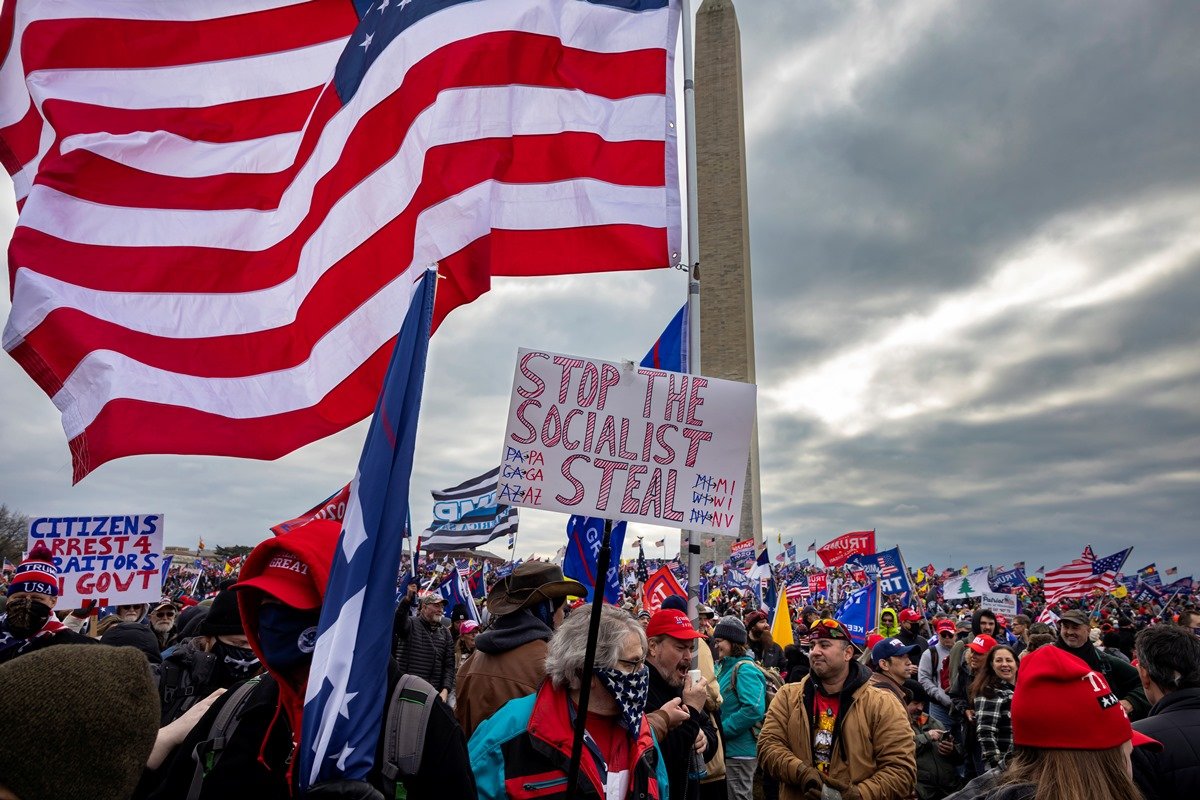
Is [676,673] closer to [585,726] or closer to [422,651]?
Result: [585,726]

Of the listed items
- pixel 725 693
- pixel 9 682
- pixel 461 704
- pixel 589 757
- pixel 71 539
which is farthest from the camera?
pixel 71 539

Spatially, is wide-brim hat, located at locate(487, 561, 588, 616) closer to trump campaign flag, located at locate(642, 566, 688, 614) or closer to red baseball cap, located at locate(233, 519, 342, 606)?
red baseball cap, located at locate(233, 519, 342, 606)

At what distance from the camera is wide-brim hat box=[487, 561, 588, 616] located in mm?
3633

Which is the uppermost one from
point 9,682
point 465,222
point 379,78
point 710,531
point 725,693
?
point 379,78

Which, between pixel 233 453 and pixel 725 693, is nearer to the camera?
pixel 233 453

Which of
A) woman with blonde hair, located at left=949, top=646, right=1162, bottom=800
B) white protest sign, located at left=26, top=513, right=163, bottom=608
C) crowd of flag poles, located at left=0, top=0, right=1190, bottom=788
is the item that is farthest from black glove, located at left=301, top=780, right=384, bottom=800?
white protest sign, located at left=26, top=513, right=163, bottom=608

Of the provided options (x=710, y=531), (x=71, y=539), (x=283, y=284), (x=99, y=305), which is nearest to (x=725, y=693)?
(x=710, y=531)

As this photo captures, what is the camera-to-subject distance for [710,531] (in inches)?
110

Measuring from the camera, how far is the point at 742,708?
17.0ft

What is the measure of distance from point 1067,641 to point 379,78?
6052 millimetres

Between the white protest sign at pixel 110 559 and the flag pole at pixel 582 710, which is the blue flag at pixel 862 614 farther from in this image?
the flag pole at pixel 582 710

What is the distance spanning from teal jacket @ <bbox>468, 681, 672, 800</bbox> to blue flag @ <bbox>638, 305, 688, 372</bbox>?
8.76 feet

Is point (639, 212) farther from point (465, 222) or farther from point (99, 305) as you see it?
point (99, 305)

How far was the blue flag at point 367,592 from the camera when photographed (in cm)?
183
